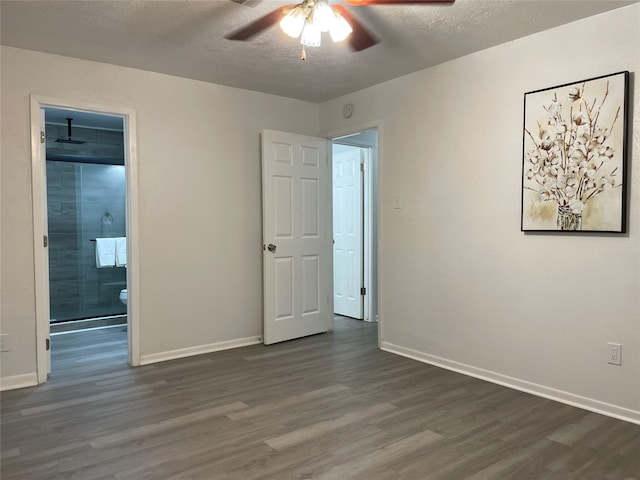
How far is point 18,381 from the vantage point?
328cm

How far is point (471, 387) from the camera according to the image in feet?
10.6

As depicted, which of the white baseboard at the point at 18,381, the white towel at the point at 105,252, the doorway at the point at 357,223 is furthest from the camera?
the white towel at the point at 105,252

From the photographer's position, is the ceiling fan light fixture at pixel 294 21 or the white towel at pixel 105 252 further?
the white towel at pixel 105 252

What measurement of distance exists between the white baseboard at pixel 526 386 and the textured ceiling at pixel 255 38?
7.68 feet

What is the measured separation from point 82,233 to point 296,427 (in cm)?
446

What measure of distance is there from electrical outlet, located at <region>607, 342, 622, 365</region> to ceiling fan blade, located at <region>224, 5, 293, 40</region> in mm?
2665

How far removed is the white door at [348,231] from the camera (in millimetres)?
5426

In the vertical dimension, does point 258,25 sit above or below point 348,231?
above

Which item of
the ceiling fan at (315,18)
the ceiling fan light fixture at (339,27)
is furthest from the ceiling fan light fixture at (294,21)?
the ceiling fan light fixture at (339,27)

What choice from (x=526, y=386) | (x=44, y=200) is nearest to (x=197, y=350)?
(x=44, y=200)

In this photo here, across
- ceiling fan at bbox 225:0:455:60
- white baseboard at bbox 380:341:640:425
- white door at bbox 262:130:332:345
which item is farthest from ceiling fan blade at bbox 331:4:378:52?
white baseboard at bbox 380:341:640:425

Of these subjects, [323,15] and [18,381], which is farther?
[18,381]

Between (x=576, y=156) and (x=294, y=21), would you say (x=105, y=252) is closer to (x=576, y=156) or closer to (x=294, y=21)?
(x=294, y=21)

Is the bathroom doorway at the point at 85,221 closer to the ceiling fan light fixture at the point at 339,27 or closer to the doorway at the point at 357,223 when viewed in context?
the doorway at the point at 357,223
